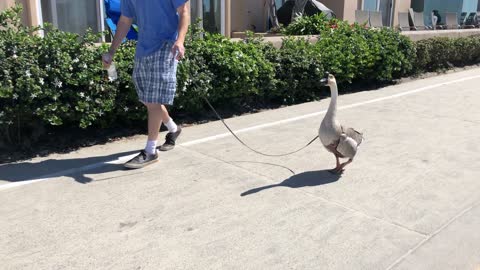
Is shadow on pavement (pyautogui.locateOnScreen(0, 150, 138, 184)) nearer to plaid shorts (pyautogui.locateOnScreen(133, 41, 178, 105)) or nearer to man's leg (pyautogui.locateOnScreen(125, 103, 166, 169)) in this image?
man's leg (pyautogui.locateOnScreen(125, 103, 166, 169))

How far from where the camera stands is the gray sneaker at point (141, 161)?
15.0 feet

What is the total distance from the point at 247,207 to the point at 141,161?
1.32 m

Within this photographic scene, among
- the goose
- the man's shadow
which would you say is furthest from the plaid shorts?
the goose

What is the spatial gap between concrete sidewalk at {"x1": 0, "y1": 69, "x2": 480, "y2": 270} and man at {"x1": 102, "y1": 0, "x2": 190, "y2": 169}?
0.54 metres

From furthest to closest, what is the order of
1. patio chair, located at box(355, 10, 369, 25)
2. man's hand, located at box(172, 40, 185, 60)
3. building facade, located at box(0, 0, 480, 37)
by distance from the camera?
patio chair, located at box(355, 10, 369, 25) → building facade, located at box(0, 0, 480, 37) → man's hand, located at box(172, 40, 185, 60)

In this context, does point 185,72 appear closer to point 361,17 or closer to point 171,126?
point 171,126

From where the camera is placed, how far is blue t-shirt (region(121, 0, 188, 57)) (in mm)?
4410

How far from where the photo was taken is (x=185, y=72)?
5.70m

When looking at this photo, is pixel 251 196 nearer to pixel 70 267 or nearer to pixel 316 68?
pixel 70 267

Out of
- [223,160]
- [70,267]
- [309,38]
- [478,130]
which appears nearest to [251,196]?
[223,160]

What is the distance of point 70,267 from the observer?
9.64 ft

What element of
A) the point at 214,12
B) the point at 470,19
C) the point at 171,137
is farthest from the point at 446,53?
the point at 470,19

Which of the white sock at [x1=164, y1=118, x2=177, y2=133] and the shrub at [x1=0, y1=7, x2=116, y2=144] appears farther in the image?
the white sock at [x1=164, y1=118, x2=177, y2=133]

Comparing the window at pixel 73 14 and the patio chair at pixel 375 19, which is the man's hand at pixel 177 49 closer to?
the window at pixel 73 14
